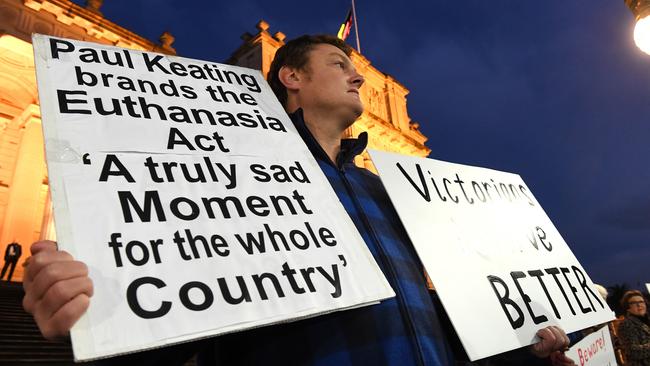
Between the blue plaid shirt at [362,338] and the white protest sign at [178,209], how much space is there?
19 cm

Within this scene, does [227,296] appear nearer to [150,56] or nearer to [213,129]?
[213,129]

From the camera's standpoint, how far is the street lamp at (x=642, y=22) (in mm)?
3072

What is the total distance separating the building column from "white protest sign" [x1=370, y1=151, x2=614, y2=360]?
1604cm

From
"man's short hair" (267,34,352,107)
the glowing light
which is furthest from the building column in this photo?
the glowing light

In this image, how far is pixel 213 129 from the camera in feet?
5.09

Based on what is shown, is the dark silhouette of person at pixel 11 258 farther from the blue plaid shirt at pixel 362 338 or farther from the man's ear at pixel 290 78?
the blue plaid shirt at pixel 362 338

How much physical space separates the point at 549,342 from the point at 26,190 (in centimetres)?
1815

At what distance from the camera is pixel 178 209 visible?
120cm

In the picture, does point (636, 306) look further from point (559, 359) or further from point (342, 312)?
point (342, 312)

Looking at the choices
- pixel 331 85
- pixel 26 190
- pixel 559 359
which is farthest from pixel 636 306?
pixel 26 190

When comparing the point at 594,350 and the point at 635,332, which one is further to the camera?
the point at 635,332

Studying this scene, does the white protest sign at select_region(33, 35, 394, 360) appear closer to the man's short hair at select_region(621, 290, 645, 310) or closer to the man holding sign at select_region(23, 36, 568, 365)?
the man holding sign at select_region(23, 36, 568, 365)

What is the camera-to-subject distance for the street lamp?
3072mm

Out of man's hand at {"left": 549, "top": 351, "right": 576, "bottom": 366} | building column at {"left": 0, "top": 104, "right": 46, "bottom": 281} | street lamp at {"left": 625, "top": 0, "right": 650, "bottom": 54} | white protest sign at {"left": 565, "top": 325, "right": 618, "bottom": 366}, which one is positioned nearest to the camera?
man's hand at {"left": 549, "top": 351, "right": 576, "bottom": 366}
